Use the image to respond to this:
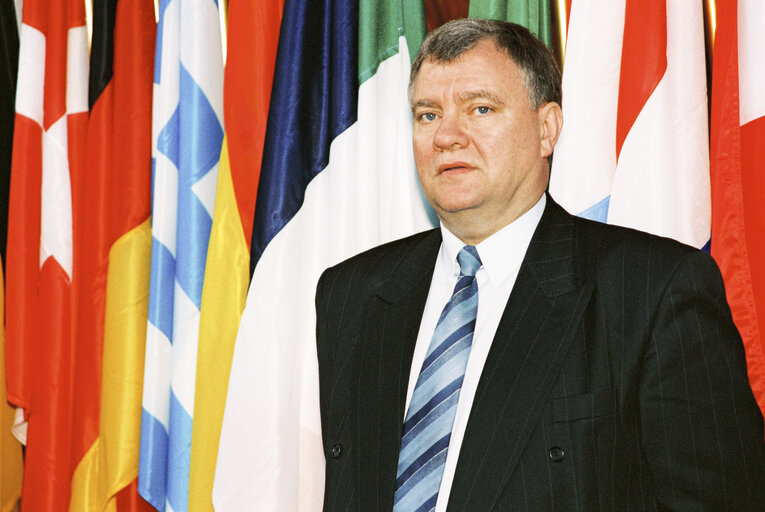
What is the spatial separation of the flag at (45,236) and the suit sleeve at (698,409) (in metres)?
2.17

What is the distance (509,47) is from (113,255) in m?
1.59

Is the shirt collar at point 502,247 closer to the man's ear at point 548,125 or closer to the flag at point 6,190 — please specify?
the man's ear at point 548,125

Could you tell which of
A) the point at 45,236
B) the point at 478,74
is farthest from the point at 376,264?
the point at 45,236

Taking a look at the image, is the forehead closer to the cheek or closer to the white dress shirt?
the cheek

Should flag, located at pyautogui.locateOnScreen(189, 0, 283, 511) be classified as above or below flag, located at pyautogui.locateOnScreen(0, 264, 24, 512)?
above

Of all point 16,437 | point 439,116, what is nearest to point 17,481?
point 16,437

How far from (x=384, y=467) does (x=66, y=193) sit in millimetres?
1855

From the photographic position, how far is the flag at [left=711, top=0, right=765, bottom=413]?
1.93 meters

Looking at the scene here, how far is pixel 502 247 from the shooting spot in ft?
5.89

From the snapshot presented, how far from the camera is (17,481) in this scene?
298 centimetres

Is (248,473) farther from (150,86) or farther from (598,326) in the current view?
(150,86)

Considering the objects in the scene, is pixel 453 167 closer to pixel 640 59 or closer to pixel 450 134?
pixel 450 134

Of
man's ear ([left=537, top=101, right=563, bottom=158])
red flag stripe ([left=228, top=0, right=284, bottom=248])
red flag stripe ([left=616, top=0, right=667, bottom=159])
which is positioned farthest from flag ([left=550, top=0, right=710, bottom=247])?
red flag stripe ([left=228, top=0, right=284, bottom=248])

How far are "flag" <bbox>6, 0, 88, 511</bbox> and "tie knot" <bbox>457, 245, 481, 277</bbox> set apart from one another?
68.9 inches
